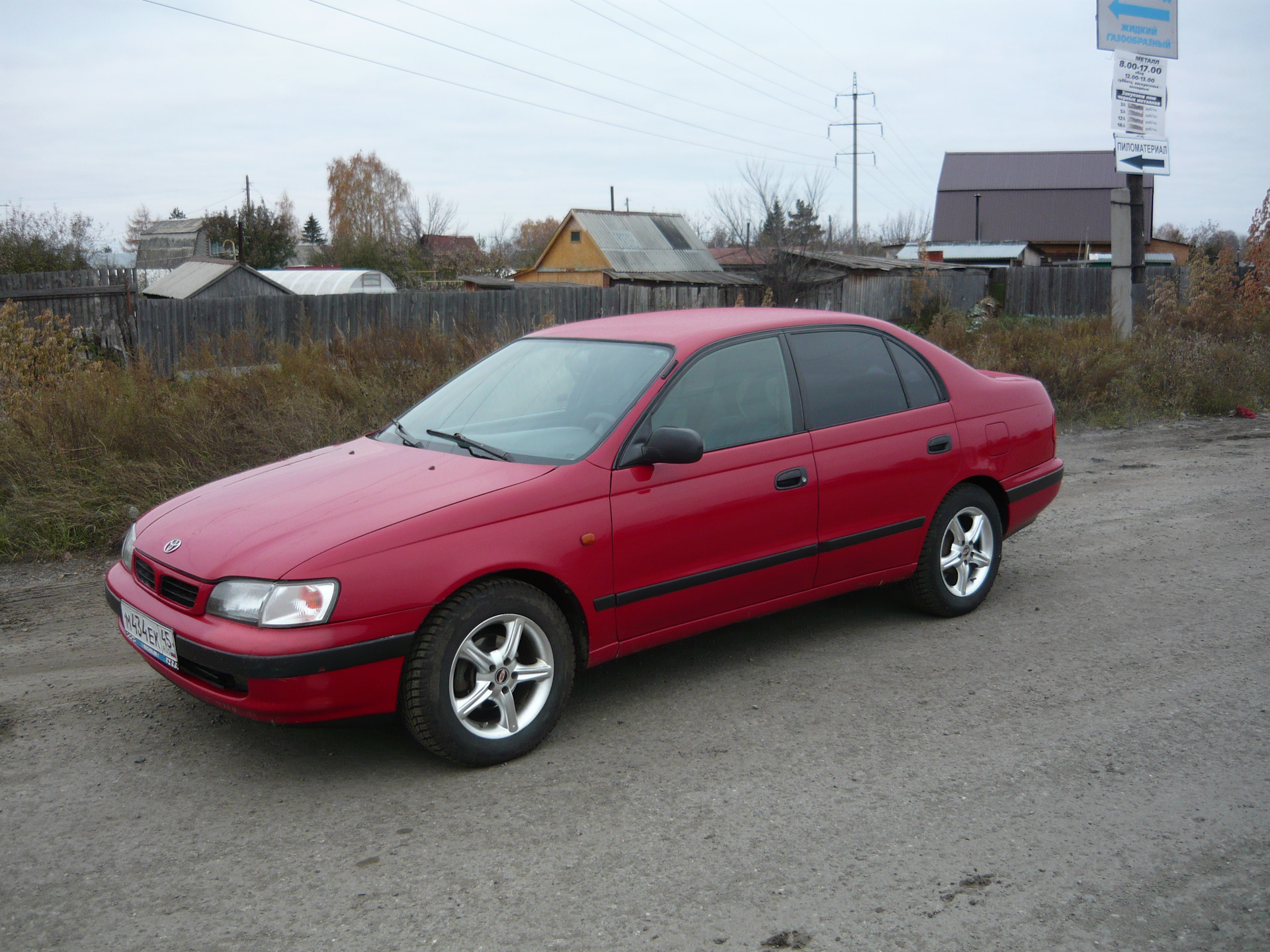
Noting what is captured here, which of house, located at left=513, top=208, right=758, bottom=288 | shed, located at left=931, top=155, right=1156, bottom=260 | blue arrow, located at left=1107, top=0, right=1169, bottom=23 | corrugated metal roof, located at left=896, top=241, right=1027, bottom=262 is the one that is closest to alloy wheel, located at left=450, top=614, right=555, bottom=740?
blue arrow, located at left=1107, top=0, right=1169, bottom=23

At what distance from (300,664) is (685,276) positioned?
128 feet

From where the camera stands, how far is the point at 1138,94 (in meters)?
15.6

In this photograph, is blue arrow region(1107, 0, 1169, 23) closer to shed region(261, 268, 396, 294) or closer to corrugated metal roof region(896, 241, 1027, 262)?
shed region(261, 268, 396, 294)

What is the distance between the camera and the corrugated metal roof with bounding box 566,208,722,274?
144 ft

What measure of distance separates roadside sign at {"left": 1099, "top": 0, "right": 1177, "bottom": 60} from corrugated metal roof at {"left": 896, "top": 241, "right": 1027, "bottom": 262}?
31648mm

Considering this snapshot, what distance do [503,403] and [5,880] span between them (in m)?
2.62

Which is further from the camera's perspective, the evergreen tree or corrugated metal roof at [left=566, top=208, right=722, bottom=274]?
the evergreen tree

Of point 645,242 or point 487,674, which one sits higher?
→ point 645,242

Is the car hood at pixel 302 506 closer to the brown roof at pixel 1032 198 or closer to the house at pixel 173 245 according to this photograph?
the house at pixel 173 245

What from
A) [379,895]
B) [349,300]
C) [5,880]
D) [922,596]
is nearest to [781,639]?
[922,596]

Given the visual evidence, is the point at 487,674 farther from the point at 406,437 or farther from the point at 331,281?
the point at 331,281

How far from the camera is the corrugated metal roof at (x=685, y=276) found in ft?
125

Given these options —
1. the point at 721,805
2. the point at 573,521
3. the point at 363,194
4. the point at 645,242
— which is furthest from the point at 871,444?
the point at 363,194

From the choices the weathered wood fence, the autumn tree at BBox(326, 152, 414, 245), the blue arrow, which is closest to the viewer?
the blue arrow
